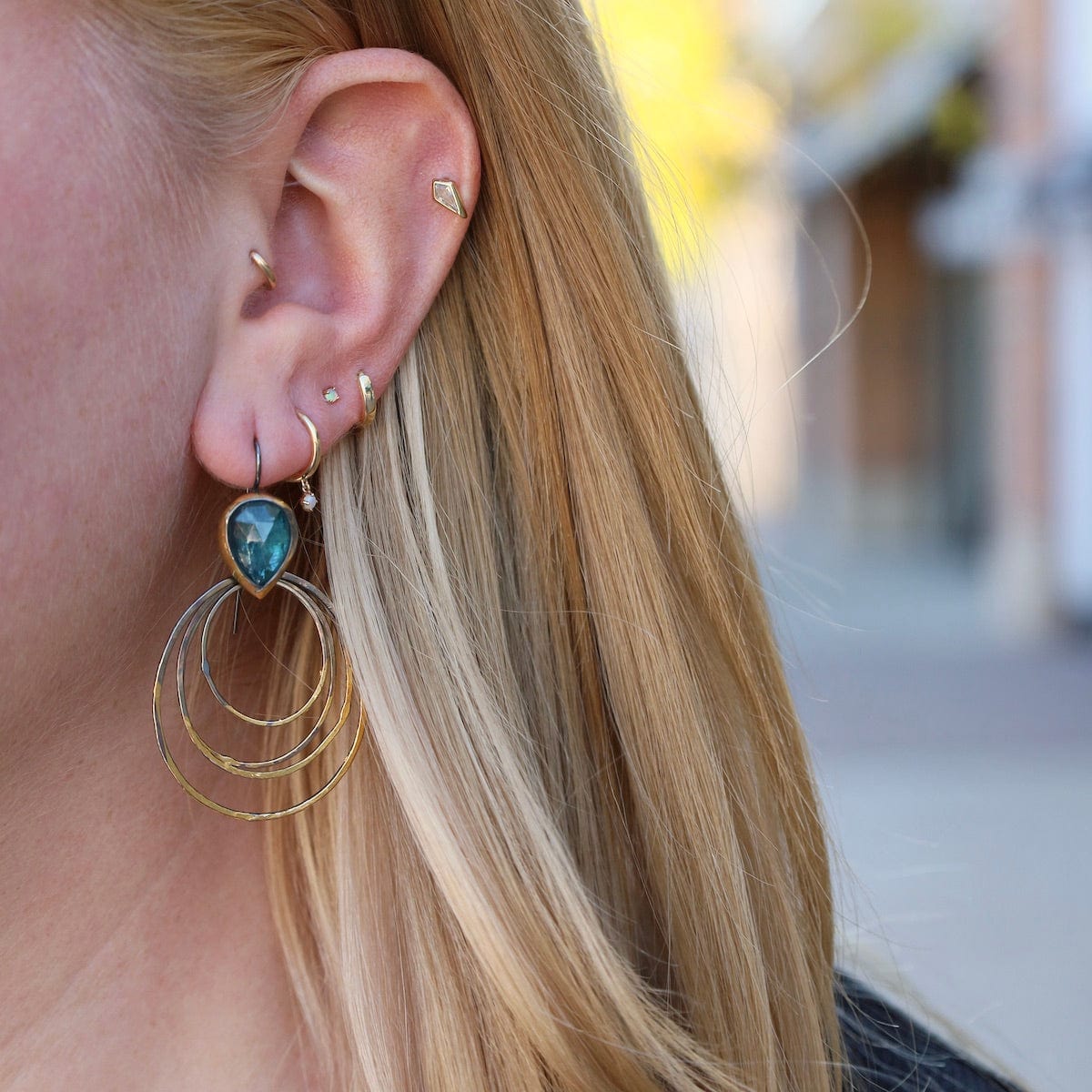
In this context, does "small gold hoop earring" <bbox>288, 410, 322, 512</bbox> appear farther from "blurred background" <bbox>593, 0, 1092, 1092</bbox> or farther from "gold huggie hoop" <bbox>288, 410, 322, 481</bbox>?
"blurred background" <bbox>593, 0, 1092, 1092</bbox>

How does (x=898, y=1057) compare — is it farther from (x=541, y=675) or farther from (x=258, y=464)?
(x=258, y=464)

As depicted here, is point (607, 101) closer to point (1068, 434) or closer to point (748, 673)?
point (748, 673)

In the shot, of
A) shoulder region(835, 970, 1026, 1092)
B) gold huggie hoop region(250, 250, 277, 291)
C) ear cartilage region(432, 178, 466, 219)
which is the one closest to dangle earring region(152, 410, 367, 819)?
gold huggie hoop region(250, 250, 277, 291)

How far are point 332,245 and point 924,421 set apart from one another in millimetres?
16701

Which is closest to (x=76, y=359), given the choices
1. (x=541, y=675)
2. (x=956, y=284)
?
(x=541, y=675)

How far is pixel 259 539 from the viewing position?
3.29 ft

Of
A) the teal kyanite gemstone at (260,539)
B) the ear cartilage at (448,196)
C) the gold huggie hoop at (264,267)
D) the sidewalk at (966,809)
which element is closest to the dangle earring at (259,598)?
the teal kyanite gemstone at (260,539)

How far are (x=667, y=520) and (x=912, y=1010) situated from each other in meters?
0.82

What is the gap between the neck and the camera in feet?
3.37

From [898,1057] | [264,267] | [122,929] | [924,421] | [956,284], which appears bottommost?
Result: [898,1057]

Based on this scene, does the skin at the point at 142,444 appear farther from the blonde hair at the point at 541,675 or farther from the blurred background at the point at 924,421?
the blurred background at the point at 924,421

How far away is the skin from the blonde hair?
57 millimetres

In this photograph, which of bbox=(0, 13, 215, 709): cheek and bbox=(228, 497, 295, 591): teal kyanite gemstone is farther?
bbox=(228, 497, 295, 591): teal kyanite gemstone

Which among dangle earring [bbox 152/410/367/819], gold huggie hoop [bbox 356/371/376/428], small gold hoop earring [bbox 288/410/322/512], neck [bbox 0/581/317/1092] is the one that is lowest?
neck [bbox 0/581/317/1092]
